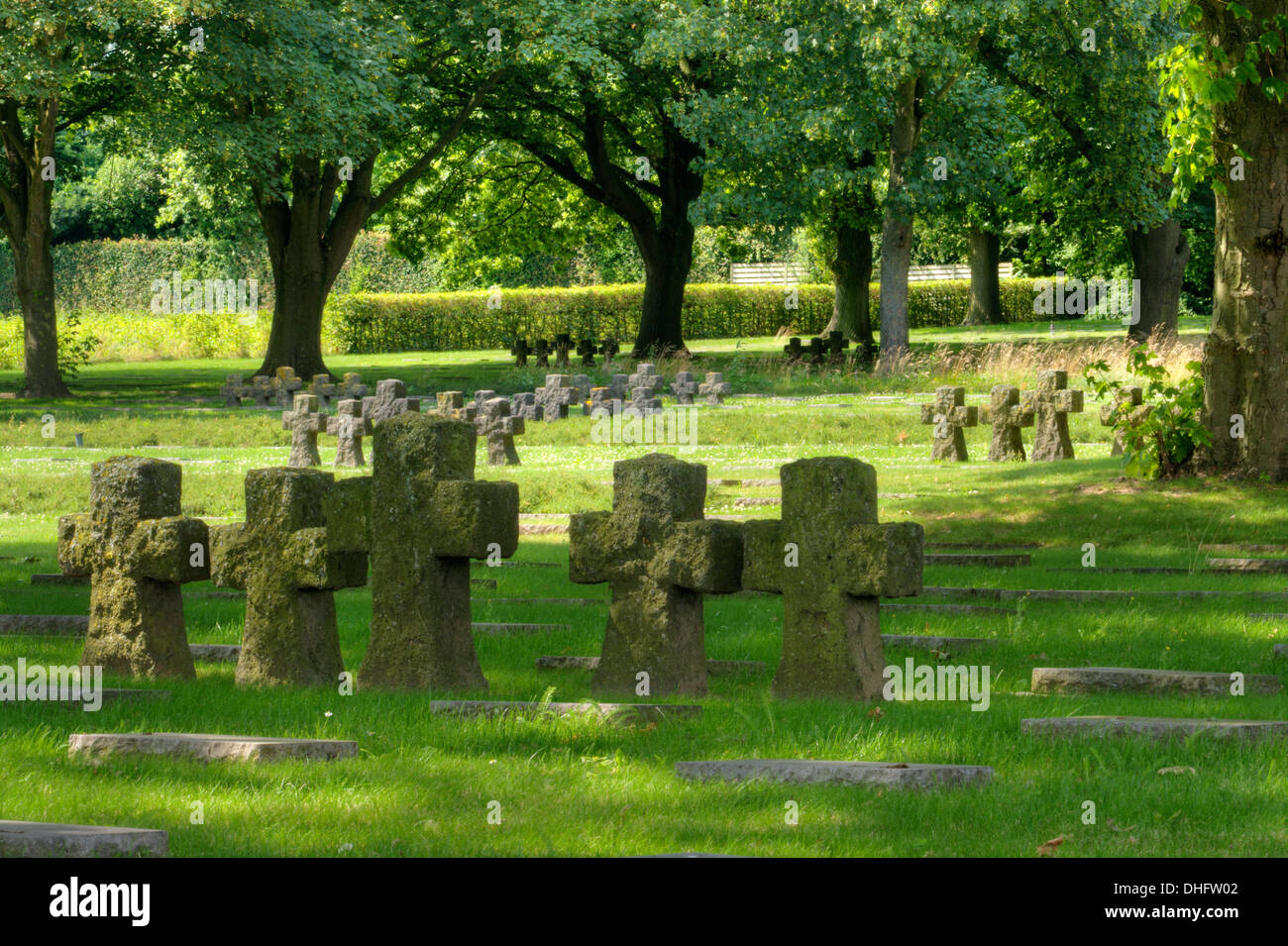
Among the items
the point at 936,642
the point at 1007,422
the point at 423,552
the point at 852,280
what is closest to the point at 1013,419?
the point at 1007,422

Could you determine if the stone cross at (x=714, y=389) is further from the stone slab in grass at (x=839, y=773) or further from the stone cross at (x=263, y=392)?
the stone slab in grass at (x=839, y=773)

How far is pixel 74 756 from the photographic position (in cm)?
690

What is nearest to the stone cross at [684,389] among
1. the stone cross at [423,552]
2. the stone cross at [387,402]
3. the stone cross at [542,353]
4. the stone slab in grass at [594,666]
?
the stone cross at [387,402]

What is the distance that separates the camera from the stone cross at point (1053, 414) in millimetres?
21062

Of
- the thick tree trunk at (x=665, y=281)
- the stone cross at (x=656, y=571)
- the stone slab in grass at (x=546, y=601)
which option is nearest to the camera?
the stone cross at (x=656, y=571)

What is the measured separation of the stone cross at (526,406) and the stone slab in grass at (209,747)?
20688 mm

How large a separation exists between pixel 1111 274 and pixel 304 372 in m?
31.7

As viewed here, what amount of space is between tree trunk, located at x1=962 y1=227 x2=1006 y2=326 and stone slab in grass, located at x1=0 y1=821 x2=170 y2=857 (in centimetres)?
5796

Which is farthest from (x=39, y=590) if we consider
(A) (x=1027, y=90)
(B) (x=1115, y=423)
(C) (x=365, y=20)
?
(A) (x=1027, y=90)

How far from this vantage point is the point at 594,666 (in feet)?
31.1

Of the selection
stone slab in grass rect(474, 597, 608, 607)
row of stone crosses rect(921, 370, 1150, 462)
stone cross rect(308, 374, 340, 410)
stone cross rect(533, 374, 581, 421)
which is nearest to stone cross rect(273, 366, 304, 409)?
stone cross rect(308, 374, 340, 410)

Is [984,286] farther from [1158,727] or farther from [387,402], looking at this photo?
[1158,727]

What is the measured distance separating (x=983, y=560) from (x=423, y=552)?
6772mm

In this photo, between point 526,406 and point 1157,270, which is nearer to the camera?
point 526,406
